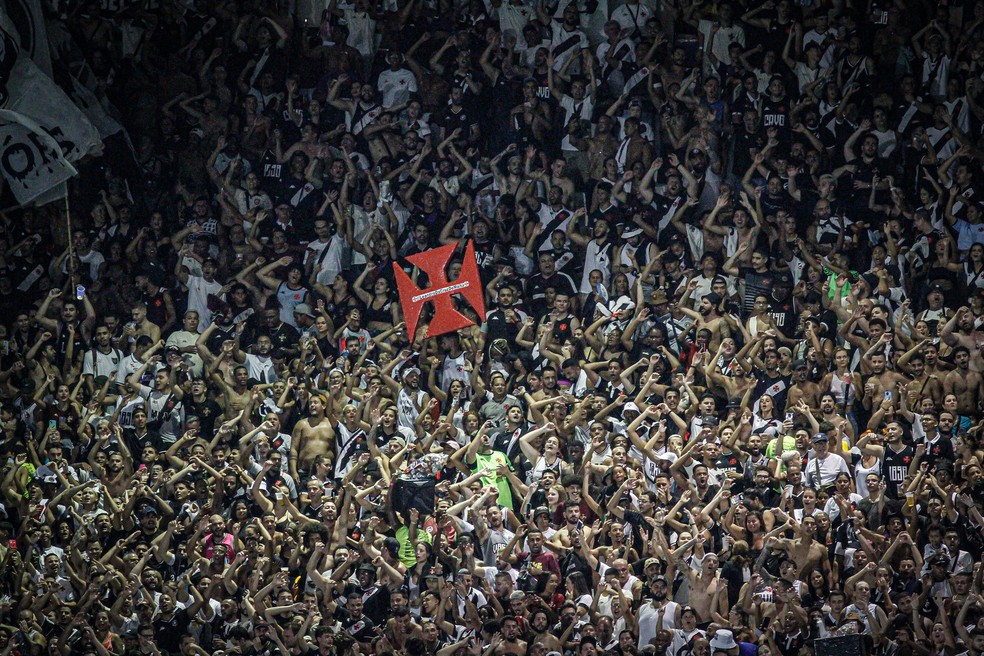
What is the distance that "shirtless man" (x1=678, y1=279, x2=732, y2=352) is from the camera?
55.7 feet

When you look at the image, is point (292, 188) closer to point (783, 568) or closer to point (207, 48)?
point (207, 48)

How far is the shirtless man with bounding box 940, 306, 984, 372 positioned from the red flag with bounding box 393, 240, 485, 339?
427 cm

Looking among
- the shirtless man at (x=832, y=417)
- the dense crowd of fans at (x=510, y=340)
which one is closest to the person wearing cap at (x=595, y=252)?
the dense crowd of fans at (x=510, y=340)

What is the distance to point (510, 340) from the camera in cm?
1736

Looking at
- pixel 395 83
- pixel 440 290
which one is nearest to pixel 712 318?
pixel 440 290

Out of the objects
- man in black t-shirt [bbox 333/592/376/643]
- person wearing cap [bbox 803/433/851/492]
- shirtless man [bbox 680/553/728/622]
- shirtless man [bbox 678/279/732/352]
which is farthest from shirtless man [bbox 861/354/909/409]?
man in black t-shirt [bbox 333/592/376/643]

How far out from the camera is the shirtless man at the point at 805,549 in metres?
15.3

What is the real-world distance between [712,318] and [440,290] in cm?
259

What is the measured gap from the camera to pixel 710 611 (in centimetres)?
1520

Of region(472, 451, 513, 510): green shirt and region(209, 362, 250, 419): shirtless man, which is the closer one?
region(472, 451, 513, 510): green shirt

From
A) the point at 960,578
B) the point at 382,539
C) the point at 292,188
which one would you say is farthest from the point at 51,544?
the point at 960,578

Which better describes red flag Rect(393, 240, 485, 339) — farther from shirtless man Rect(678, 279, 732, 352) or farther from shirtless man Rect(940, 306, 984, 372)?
shirtless man Rect(940, 306, 984, 372)

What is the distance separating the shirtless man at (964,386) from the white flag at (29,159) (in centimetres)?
846

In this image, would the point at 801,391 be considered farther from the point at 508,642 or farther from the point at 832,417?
the point at 508,642
